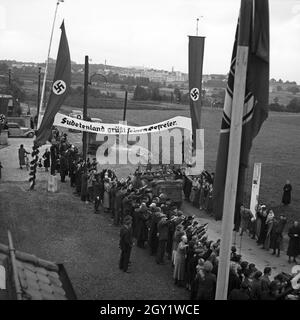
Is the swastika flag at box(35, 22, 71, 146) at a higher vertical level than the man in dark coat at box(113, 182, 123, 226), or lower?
higher

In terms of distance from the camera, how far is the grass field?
2212 cm

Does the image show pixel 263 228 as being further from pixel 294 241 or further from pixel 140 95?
pixel 140 95

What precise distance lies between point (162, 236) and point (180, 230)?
743mm

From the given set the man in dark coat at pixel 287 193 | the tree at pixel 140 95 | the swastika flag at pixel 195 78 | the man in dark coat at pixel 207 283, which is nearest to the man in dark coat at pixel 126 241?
the man in dark coat at pixel 207 283

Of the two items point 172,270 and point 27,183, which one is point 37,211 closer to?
point 27,183

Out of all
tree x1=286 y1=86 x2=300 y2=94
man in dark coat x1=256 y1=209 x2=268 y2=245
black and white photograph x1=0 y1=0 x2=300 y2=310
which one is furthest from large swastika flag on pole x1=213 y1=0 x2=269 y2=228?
tree x1=286 y1=86 x2=300 y2=94

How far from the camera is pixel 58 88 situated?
18.5 m

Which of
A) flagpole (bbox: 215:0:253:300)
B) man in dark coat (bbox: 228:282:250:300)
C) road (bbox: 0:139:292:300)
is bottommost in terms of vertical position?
road (bbox: 0:139:292:300)

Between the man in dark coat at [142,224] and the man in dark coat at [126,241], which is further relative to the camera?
the man in dark coat at [142,224]

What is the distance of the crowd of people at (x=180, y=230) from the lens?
31.4ft

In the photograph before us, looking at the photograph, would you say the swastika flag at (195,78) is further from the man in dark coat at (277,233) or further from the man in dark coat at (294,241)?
the man in dark coat at (294,241)

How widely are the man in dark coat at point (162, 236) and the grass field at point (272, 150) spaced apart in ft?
24.0

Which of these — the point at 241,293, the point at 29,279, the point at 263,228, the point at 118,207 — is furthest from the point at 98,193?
the point at 29,279

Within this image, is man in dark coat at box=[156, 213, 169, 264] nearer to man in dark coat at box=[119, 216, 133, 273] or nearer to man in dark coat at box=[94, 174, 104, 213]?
man in dark coat at box=[119, 216, 133, 273]
